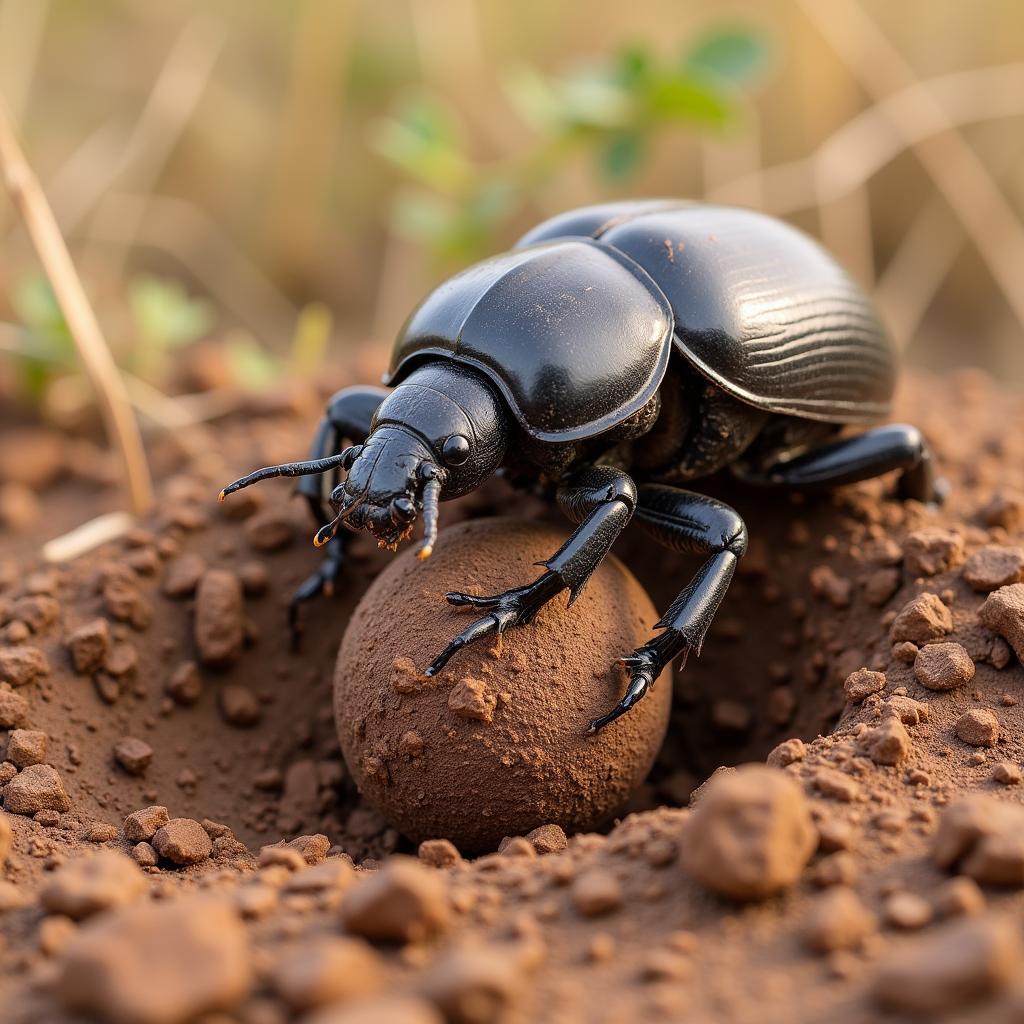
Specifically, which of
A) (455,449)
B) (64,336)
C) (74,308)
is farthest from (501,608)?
(64,336)

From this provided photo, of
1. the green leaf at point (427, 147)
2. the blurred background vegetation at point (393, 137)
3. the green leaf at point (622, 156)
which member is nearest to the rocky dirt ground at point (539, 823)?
the green leaf at point (427, 147)

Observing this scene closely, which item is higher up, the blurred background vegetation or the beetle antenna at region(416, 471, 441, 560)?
the blurred background vegetation

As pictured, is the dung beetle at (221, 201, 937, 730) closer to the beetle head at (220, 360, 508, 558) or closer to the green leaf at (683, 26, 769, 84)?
the beetle head at (220, 360, 508, 558)

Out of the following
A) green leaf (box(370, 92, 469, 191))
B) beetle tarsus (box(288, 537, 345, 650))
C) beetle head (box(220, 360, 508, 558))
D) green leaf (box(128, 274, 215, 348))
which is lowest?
beetle tarsus (box(288, 537, 345, 650))

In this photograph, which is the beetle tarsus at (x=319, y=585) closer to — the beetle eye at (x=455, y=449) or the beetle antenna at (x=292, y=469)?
the beetle antenna at (x=292, y=469)

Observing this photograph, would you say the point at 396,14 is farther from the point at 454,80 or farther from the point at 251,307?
the point at 251,307

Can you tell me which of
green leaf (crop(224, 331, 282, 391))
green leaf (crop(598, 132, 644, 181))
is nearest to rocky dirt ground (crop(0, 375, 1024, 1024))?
green leaf (crop(224, 331, 282, 391))

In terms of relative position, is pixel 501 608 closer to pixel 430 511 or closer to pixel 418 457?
pixel 430 511
